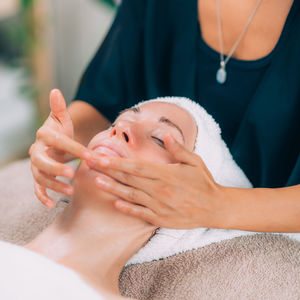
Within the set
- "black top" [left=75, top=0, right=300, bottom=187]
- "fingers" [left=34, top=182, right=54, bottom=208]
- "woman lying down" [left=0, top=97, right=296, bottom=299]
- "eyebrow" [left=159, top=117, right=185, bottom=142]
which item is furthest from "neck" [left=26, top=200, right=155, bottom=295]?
"black top" [left=75, top=0, right=300, bottom=187]

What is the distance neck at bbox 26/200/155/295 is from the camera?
2.51ft

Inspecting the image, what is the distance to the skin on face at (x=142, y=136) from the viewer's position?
0.82m

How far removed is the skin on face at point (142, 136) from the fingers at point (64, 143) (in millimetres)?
97

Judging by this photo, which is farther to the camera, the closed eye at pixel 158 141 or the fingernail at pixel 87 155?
the closed eye at pixel 158 141

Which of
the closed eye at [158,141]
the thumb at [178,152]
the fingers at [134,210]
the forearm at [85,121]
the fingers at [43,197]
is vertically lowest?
the forearm at [85,121]

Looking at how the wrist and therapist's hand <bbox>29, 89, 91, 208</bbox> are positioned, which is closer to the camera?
therapist's hand <bbox>29, 89, 91, 208</bbox>

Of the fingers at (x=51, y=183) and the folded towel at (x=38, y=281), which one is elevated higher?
the fingers at (x=51, y=183)

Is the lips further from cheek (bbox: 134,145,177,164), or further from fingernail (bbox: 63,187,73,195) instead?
fingernail (bbox: 63,187,73,195)

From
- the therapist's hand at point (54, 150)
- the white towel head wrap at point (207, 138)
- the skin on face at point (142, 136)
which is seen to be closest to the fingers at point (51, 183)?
the therapist's hand at point (54, 150)

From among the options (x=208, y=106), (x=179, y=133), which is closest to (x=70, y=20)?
(x=208, y=106)

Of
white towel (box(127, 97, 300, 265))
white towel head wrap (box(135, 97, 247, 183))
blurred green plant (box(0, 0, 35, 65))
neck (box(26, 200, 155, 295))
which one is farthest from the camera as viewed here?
A: blurred green plant (box(0, 0, 35, 65))

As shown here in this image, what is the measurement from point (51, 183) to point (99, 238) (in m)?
0.17

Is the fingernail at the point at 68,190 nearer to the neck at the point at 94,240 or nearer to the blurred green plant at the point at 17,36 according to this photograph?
the neck at the point at 94,240

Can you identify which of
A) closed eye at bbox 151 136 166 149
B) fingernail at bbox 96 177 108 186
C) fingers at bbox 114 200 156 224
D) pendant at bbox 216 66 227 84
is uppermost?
pendant at bbox 216 66 227 84
